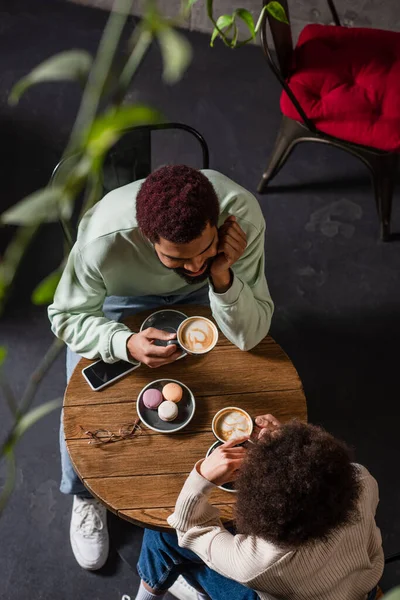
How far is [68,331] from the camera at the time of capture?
1.99 meters

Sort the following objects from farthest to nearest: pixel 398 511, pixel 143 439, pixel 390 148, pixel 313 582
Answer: pixel 390 148 < pixel 398 511 < pixel 143 439 < pixel 313 582

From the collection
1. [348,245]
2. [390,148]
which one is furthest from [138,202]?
[348,245]

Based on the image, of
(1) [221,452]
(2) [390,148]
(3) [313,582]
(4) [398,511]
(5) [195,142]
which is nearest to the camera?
(3) [313,582]

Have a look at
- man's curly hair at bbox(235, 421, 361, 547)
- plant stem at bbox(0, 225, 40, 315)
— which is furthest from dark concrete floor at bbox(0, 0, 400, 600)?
plant stem at bbox(0, 225, 40, 315)

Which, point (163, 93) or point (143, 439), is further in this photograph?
point (163, 93)

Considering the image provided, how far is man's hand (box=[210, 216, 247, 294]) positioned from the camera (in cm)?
182

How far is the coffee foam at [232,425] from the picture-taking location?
1859mm

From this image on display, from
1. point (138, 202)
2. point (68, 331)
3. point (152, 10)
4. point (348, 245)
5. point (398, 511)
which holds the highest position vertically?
point (152, 10)

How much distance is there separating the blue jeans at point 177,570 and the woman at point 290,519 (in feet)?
0.26

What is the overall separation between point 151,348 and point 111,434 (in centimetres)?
28

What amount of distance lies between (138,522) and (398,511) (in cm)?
127

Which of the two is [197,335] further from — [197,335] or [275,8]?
[275,8]

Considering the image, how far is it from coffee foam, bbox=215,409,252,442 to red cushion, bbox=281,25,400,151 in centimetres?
146

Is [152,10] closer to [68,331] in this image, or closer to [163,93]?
[68,331]
